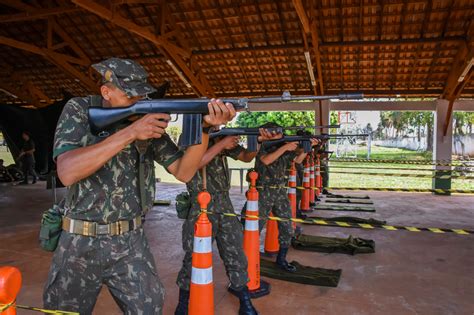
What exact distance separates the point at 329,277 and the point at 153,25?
26.9 ft

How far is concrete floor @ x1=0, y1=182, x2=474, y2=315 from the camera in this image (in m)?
3.57

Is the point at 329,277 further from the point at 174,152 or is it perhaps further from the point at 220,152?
the point at 174,152

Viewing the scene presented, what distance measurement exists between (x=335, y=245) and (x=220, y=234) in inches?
108

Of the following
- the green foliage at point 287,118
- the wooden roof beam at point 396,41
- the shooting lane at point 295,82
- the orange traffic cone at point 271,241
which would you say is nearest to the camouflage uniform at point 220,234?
the shooting lane at point 295,82

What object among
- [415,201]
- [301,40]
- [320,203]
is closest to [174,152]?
[320,203]

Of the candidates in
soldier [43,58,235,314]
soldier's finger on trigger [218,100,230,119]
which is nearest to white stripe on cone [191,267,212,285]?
soldier [43,58,235,314]

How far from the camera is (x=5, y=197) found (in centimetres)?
1010

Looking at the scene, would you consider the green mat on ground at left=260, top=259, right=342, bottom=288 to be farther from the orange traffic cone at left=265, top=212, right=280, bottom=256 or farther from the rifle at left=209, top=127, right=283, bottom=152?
the rifle at left=209, top=127, right=283, bottom=152

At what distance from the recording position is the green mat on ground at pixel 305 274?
13.5 feet

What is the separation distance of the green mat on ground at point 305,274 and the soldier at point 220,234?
1036 mm

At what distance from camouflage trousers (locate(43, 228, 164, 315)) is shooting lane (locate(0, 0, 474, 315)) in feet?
5.40

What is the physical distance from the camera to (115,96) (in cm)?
199

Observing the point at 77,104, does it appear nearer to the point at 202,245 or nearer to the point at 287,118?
the point at 202,245

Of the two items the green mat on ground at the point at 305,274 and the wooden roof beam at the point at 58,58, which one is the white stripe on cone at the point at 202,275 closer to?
the green mat on ground at the point at 305,274
